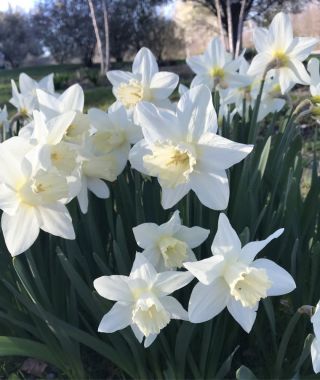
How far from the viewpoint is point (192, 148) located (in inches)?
42.6

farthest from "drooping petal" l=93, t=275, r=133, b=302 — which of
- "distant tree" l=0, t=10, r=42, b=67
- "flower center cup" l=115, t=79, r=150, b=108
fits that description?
"distant tree" l=0, t=10, r=42, b=67

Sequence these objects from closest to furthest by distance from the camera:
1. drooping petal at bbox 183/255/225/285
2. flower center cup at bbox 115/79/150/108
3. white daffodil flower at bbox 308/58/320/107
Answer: drooping petal at bbox 183/255/225/285, flower center cup at bbox 115/79/150/108, white daffodil flower at bbox 308/58/320/107

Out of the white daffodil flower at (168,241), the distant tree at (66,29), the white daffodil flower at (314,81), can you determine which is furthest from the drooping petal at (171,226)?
the distant tree at (66,29)

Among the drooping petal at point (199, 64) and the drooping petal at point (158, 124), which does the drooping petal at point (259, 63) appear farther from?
the drooping petal at point (158, 124)

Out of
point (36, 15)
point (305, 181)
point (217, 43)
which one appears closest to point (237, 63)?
point (217, 43)

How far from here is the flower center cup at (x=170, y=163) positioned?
1.06 meters

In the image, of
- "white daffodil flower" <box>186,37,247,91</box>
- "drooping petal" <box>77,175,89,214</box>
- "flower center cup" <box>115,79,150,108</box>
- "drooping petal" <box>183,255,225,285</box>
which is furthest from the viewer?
"white daffodil flower" <box>186,37,247,91</box>

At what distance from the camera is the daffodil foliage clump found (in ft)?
3.51

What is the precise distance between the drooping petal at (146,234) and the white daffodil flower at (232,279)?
0.58ft

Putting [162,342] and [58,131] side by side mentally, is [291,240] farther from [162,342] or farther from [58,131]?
[58,131]

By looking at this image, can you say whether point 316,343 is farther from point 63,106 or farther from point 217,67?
point 217,67

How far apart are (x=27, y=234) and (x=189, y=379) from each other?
2.39 ft

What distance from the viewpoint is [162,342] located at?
4.36 ft

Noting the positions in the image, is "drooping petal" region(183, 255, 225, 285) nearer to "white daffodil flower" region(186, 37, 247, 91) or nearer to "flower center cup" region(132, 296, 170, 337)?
"flower center cup" region(132, 296, 170, 337)
